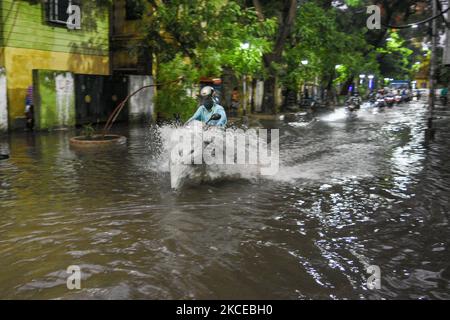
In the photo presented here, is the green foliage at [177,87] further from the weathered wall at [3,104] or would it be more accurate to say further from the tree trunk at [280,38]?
the tree trunk at [280,38]

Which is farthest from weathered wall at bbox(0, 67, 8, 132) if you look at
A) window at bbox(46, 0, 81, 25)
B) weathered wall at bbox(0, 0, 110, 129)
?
window at bbox(46, 0, 81, 25)

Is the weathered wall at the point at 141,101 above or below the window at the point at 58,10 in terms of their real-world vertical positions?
below

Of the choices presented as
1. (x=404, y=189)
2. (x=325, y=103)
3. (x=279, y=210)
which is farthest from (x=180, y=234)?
(x=325, y=103)

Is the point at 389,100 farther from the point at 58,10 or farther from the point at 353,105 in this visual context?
the point at 58,10

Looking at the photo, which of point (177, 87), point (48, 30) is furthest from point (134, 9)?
point (177, 87)

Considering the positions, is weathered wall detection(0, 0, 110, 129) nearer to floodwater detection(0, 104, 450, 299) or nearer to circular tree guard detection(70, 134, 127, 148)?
circular tree guard detection(70, 134, 127, 148)

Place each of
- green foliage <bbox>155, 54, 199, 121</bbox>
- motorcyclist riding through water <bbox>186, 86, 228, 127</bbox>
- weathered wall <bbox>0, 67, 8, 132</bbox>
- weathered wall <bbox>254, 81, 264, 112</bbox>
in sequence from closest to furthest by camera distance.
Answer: motorcyclist riding through water <bbox>186, 86, 228, 127</bbox>
weathered wall <bbox>0, 67, 8, 132</bbox>
green foliage <bbox>155, 54, 199, 121</bbox>
weathered wall <bbox>254, 81, 264, 112</bbox>

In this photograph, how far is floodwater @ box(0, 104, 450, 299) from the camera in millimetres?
4168

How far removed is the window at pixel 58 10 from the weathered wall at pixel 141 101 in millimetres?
3893

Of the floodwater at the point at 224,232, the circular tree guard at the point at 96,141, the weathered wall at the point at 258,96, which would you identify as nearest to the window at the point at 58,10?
the circular tree guard at the point at 96,141

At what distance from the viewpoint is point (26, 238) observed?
5348 millimetres

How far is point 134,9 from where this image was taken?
70.0 feet

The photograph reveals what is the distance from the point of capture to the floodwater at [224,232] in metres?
4.17

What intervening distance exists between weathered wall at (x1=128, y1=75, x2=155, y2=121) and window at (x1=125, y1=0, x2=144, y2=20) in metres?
3.05
